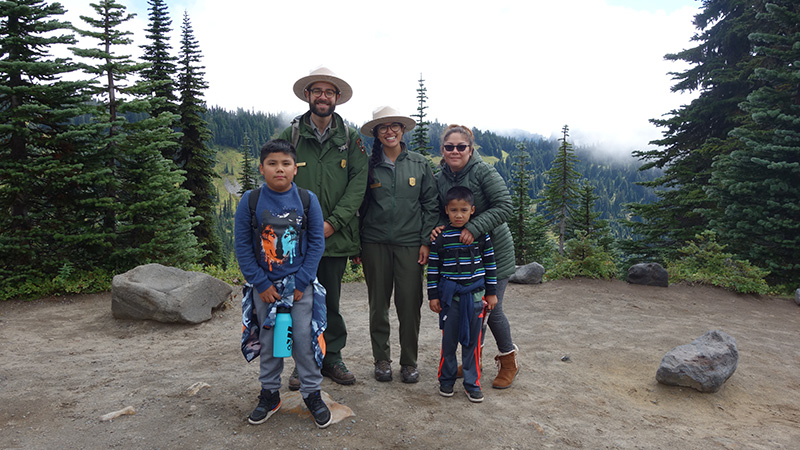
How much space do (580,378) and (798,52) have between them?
10.9m

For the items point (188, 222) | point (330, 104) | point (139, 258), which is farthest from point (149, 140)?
point (330, 104)

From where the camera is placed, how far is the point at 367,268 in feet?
14.5

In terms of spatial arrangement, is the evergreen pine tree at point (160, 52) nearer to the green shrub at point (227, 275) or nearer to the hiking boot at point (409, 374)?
the green shrub at point (227, 275)

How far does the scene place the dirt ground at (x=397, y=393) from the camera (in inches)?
134

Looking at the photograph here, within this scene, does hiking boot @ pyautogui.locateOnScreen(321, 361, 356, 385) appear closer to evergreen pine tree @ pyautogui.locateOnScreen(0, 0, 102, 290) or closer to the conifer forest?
the conifer forest

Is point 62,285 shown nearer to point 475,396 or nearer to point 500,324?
point 475,396

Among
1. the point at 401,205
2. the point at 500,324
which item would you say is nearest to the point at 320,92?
the point at 401,205

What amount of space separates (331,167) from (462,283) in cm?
172

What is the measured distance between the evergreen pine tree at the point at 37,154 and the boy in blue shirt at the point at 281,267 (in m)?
7.41

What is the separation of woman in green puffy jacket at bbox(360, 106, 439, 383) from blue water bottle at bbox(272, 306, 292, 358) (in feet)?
3.48

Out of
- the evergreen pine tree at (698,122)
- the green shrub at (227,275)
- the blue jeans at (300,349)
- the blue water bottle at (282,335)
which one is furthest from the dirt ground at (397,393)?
the evergreen pine tree at (698,122)

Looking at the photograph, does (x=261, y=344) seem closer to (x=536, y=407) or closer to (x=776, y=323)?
(x=536, y=407)

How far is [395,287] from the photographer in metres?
4.39

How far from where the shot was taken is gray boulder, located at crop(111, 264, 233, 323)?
691cm
